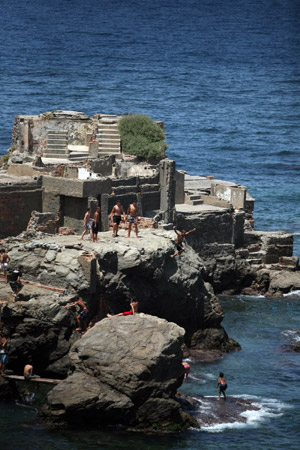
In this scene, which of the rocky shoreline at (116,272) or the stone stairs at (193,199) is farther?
the stone stairs at (193,199)

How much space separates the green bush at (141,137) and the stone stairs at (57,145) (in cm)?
496

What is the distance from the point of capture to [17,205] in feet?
267

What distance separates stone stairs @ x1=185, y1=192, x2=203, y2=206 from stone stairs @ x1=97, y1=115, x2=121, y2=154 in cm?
619

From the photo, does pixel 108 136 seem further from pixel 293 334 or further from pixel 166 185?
pixel 293 334

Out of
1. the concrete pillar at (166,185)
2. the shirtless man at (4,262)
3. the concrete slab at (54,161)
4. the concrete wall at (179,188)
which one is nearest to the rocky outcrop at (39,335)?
the shirtless man at (4,262)

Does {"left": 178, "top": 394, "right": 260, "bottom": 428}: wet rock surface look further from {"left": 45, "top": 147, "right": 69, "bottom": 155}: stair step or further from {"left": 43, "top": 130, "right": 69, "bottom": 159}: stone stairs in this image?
{"left": 45, "top": 147, "right": 69, "bottom": 155}: stair step

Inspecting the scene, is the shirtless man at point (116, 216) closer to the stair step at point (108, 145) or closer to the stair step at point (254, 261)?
the stair step at point (108, 145)

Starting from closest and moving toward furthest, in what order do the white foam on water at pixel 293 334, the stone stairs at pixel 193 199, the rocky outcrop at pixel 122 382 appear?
1. the rocky outcrop at pixel 122 382
2. the white foam on water at pixel 293 334
3. the stone stairs at pixel 193 199

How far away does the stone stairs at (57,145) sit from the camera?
96000mm

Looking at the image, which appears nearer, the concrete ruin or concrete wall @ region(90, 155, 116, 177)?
the concrete ruin

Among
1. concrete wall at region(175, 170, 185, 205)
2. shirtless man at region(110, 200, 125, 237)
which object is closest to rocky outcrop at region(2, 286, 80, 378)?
shirtless man at region(110, 200, 125, 237)

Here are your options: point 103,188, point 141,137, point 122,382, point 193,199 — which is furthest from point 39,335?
point 141,137

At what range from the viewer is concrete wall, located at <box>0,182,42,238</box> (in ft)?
265

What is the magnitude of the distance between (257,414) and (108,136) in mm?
35717
